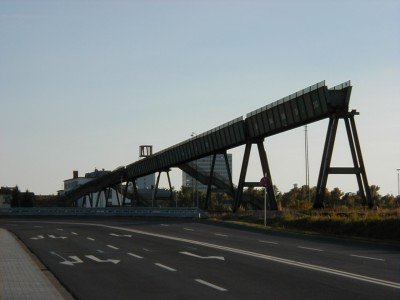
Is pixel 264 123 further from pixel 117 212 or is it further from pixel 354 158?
pixel 117 212

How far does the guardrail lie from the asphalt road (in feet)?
113

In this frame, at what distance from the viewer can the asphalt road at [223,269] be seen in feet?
45.2

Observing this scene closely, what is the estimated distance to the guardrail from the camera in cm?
6612

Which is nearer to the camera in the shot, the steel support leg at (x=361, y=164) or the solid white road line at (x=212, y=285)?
the solid white road line at (x=212, y=285)

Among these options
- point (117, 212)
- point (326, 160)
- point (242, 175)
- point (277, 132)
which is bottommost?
point (117, 212)

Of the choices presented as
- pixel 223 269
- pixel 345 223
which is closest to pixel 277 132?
pixel 345 223

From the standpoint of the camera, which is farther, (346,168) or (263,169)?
(263,169)

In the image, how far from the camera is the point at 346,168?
5153cm

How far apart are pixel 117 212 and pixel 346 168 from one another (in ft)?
108

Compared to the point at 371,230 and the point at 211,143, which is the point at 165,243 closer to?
the point at 371,230

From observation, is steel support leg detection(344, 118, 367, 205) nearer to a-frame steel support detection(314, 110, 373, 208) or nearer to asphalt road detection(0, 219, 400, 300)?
a-frame steel support detection(314, 110, 373, 208)

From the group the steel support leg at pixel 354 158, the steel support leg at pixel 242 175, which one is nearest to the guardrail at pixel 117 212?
the steel support leg at pixel 242 175

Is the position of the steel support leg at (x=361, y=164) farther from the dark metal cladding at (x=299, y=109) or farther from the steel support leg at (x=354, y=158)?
the dark metal cladding at (x=299, y=109)

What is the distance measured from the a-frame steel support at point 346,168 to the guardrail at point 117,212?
1541cm
